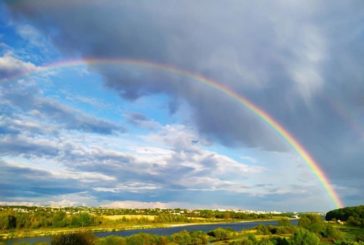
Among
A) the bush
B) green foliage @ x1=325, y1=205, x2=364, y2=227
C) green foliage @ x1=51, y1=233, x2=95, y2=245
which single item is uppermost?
green foliage @ x1=325, y1=205, x2=364, y2=227

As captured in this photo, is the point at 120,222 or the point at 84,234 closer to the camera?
the point at 84,234

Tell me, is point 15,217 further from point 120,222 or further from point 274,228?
point 274,228

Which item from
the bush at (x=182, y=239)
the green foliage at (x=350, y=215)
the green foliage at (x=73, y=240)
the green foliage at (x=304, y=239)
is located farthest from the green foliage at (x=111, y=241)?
the green foliage at (x=350, y=215)

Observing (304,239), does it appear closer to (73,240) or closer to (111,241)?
(111,241)

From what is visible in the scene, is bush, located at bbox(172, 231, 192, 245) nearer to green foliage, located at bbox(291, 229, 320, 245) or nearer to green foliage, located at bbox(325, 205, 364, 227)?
green foliage, located at bbox(291, 229, 320, 245)

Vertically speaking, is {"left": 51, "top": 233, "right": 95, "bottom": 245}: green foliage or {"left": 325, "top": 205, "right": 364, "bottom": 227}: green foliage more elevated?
{"left": 325, "top": 205, "right": 364, "bottom": 227}: green foliage

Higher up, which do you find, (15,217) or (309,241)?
(15,217)

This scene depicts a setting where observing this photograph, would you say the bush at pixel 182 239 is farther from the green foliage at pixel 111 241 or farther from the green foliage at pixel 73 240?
the green foliage at pixel 73 240

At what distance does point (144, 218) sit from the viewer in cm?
16062

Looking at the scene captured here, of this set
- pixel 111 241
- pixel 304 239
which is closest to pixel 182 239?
pixel 111 241

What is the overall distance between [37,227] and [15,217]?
7.71 metres

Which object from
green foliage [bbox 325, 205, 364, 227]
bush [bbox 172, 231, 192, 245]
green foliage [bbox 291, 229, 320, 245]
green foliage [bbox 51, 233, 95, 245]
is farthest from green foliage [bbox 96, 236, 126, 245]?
green foliage [bbox 325, 205, 364, 227]

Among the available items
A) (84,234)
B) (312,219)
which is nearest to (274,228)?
(312,219)

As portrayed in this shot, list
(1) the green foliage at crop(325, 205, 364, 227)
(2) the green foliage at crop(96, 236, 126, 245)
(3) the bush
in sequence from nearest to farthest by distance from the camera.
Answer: (2) the green foliage at crop(96, 236, 126, 245), (3) the bush, (1) the green foliage at crop(325, 205, 364, 227)
